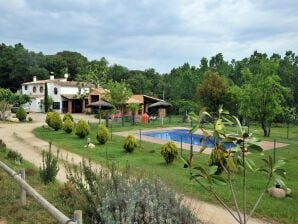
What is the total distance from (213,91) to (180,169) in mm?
24203

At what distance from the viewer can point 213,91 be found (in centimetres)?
3509

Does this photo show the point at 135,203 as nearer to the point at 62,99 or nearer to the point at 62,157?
the point at 62,157

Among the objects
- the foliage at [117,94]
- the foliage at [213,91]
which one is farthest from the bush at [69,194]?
the foliage at [213,91]

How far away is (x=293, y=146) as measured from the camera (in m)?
18.6

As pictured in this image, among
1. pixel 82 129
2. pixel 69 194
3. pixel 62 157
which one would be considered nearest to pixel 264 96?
pixel 82 129

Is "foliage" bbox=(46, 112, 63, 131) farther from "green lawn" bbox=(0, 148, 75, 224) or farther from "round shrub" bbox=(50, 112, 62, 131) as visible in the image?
"green lawn" bbox=(0, 148, 75, 224)

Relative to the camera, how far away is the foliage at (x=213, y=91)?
116ft

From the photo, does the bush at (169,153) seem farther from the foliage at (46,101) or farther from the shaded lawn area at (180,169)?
the foliage at (46,101)

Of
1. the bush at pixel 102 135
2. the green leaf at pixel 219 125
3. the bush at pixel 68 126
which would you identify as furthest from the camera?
the bush at pixel 68 126

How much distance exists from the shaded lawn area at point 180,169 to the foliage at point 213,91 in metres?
15.5

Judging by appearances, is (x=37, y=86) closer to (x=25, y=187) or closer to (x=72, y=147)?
(x=72, y=147)

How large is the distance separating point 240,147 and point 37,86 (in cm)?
5133

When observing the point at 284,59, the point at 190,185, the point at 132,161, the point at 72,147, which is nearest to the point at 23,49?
the point at 284,59

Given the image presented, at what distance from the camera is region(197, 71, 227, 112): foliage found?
35219 millimetres
